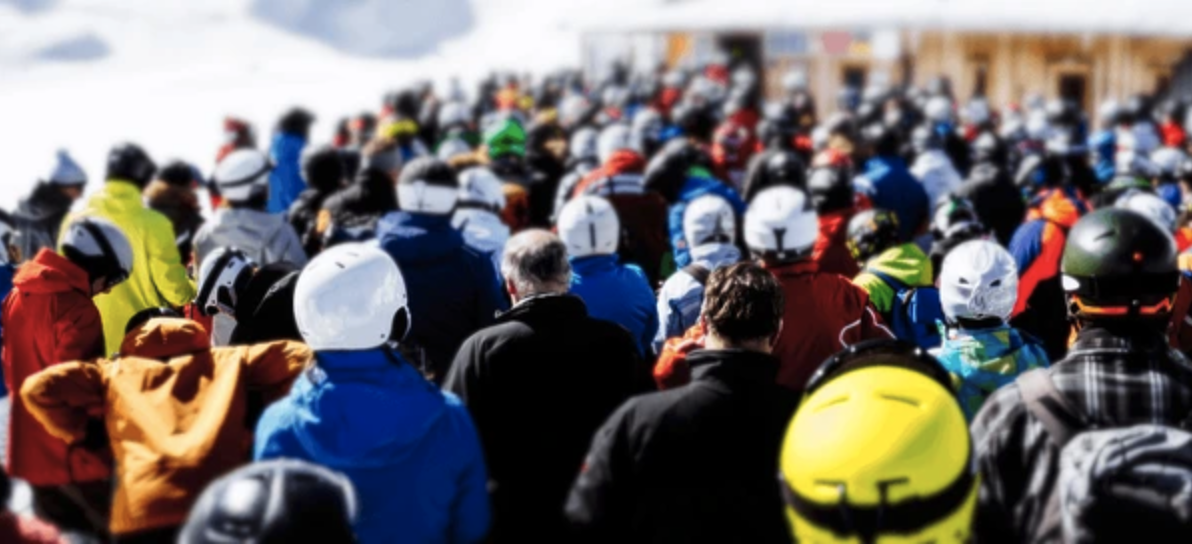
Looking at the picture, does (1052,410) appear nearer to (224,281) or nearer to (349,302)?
(349,302)

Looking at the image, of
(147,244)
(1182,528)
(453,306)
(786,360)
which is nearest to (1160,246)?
(1182,528)

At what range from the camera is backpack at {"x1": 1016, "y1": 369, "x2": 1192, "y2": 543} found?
7.67ft

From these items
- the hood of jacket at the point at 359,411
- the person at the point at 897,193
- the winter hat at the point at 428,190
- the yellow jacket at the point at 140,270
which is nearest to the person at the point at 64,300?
the yellow jacket at the point at 140,270

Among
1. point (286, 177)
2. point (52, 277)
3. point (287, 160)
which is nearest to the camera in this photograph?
point (52, 277)

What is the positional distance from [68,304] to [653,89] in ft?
45.9

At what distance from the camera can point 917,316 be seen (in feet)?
14.9

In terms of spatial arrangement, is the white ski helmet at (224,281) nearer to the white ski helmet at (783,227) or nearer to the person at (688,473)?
the white ski helmet at (783,227)

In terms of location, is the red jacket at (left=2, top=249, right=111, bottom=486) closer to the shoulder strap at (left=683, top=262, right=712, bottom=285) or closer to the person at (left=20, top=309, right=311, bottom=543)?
the person at (left=20, top=309, right=311, bottom=543)

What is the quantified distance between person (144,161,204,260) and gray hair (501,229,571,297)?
3678 mm

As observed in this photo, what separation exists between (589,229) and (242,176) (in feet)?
6.96

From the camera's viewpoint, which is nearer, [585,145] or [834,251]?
[834,251]

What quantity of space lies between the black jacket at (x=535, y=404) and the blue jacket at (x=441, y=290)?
4.33 ft

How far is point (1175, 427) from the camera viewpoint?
2.56 metres

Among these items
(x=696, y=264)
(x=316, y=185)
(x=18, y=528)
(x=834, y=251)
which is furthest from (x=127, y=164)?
(x=18, y=528)
